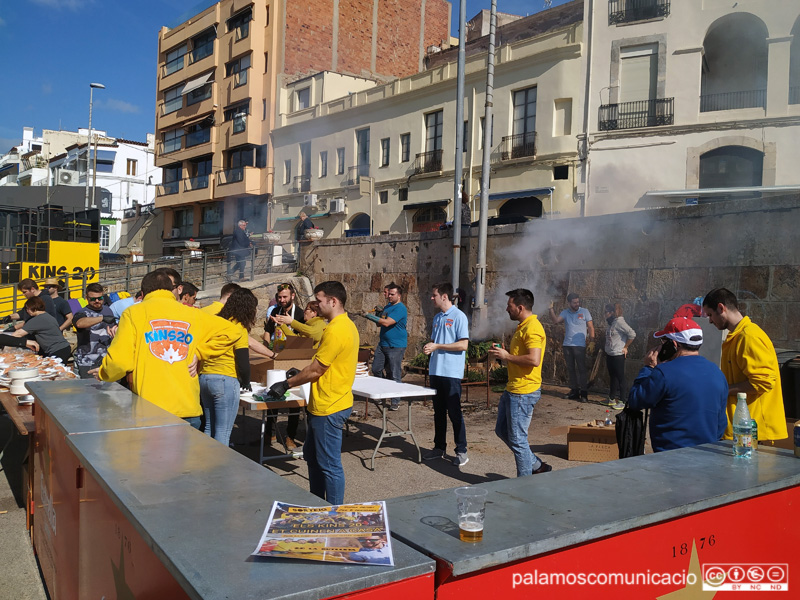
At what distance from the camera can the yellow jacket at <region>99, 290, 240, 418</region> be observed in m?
3.90

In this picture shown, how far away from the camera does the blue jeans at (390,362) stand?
869 cm

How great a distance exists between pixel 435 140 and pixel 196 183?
59.0 feet

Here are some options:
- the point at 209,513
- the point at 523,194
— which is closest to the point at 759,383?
the point at 209,513

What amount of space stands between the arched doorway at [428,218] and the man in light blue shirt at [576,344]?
12580 millimetres

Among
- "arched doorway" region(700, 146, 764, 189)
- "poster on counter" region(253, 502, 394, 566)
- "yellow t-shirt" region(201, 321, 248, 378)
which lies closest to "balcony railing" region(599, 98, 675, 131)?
"arched doorway" region(700, 146, 764, 189)

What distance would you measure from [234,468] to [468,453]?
4.85 metres

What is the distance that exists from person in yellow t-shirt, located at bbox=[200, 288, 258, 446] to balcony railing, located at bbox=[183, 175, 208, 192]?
102 ft

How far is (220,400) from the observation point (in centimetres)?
499

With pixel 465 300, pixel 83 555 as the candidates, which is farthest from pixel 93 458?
pixel 465 300

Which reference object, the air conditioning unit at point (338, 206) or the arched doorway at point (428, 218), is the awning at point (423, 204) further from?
the air conditioning unit at point (338, 206)

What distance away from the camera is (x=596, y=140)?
18.6 meters

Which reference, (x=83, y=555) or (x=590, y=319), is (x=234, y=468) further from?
(x=590, y=319)

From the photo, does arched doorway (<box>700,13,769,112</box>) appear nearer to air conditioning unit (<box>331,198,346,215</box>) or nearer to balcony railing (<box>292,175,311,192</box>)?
air conditioning unit (<box>331,198,346,215</box>)

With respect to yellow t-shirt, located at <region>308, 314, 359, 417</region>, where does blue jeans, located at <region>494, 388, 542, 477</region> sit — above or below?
below
